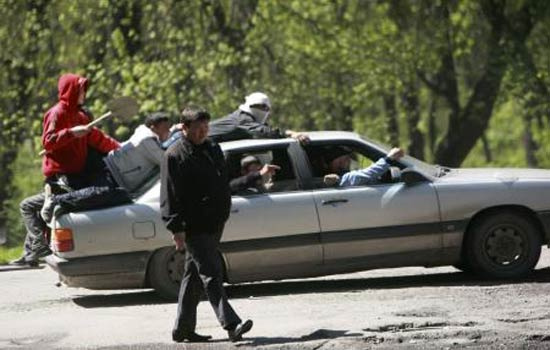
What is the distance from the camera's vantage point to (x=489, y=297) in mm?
10898

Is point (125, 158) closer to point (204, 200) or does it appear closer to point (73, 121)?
point (73, 121)

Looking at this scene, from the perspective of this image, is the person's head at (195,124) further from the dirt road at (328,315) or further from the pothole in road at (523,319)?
the pothole in road at (523,319)

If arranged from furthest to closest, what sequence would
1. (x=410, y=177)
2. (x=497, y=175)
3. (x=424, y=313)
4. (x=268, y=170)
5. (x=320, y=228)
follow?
(x=497, y=175) → (x=410, y=177) → (x=320, y=228) → (x=268, y=170) → (x=424, y=313)

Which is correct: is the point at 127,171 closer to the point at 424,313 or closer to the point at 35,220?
the point at 35,220

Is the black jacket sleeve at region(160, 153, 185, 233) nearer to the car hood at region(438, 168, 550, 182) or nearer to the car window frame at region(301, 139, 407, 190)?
the car window frame at region(301, 139, 407, 190)

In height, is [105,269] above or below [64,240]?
below

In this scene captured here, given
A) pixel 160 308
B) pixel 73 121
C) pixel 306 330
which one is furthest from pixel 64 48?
pixel 306 330

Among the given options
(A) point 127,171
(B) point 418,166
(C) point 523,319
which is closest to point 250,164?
(A) point 127,171

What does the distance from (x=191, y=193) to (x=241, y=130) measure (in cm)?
330

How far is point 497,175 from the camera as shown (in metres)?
12.2

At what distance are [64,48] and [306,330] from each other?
15.8 metres

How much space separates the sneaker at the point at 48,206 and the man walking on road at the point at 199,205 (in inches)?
121

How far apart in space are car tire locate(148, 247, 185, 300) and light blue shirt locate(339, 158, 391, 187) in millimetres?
1661

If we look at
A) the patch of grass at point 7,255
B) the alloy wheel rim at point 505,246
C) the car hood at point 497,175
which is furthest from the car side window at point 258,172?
the patch of grass at point 7,255
